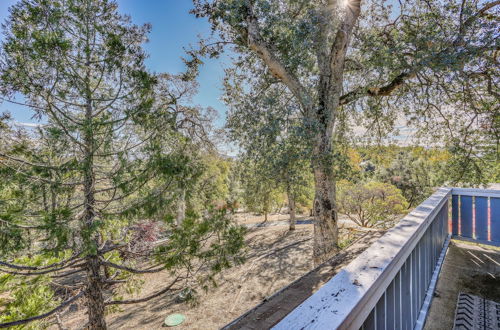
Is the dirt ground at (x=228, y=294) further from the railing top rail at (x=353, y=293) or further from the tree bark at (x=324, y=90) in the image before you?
the railing top rail at (x=353, y=293)

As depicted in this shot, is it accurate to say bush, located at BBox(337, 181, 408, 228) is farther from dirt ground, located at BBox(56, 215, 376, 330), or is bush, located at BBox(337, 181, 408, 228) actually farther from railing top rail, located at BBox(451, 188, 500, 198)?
railing top rail, located at BBox(451, 188, 500, 198)

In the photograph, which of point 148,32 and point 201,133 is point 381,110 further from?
point 148,32

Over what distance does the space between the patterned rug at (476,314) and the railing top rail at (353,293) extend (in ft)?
4.75

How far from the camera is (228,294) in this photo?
8320 millimetres

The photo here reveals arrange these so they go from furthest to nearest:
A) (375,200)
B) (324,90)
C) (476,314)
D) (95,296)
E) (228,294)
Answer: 1. (375,200)
2. (228,294)
3. (324,90)
4. (95,296)
5. (476,314)

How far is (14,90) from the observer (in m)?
2.80

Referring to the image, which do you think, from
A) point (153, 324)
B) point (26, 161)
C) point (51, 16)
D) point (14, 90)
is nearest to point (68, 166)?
point (26, 161)

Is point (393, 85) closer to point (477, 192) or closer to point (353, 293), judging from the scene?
point (477, 192)

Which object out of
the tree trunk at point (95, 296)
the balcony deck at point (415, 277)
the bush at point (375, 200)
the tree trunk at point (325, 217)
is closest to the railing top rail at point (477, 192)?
the balcony deck at point (415, 277)

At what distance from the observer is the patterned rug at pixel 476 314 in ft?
6.57

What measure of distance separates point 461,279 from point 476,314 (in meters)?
0.68

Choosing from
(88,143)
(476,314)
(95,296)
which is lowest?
(95,296)

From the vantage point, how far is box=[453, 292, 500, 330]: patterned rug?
2.00 metres

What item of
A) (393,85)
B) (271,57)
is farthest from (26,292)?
(393,85)
